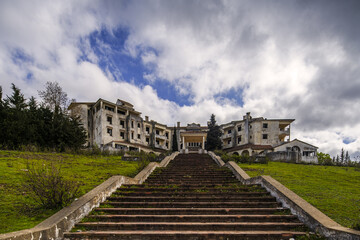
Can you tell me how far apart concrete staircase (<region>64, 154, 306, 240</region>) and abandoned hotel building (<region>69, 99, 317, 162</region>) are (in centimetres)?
2227

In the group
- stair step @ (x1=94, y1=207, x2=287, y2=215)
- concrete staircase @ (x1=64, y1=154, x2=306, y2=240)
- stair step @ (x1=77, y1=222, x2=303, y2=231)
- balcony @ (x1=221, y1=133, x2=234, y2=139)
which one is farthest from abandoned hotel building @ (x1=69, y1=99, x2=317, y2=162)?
stair step @ (x1=77, y1=222, x2=303, y2=231)

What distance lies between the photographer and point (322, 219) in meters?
4.86

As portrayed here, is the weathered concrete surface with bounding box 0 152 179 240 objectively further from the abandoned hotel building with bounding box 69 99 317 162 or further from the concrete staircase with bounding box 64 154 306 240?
the abandoned hotel building with bounding box 69 99 317 162

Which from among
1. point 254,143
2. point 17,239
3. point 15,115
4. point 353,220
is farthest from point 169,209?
point 254,143

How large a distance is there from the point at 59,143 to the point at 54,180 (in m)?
16.7

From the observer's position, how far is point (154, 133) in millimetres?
43875

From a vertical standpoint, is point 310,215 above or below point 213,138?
below

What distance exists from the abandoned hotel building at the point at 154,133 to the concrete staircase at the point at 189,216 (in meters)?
22.3

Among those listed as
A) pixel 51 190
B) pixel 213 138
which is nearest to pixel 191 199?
pixel 51 190

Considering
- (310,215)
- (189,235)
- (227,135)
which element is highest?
(227,135)

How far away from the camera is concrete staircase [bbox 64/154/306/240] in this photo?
15.7 ft

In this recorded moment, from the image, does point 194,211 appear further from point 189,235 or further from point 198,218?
point 189,235

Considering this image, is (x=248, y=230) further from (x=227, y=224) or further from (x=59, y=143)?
(x=59, y=143)

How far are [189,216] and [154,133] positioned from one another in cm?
3872
